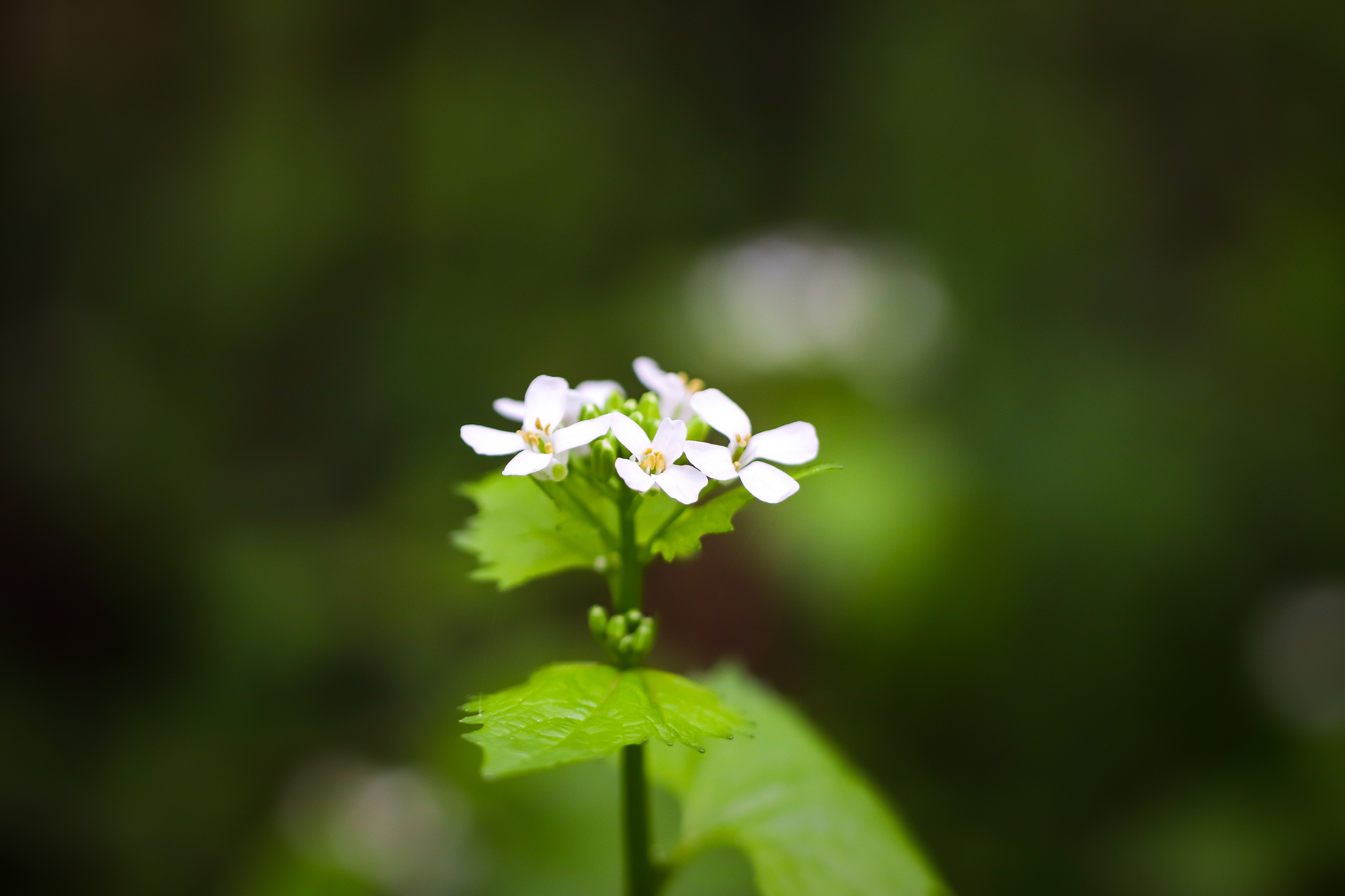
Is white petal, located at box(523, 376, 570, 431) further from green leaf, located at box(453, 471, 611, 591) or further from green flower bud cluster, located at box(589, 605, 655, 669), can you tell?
green flower bud cluster, located at box(589, 605, 655, 669)

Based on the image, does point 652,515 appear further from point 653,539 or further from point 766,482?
point 766,482

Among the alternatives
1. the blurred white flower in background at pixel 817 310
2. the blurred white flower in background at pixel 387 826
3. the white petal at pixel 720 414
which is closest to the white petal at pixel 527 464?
the white petal at pixel 720 414

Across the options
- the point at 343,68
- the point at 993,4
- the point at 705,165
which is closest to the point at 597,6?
the point at 705,165

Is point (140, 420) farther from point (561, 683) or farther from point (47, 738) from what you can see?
point (561, 683)

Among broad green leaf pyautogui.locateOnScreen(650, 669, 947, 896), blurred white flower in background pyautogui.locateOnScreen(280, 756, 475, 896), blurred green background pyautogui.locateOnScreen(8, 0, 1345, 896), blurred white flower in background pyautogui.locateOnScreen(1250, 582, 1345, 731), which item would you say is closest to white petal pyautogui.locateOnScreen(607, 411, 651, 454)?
broad green leaf pyautogui.locateOnScreen(650, 669, 947, 896)

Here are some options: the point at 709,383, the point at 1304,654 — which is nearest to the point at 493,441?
the point at 709,383

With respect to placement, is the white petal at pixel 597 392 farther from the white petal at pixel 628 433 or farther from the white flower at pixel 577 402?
the white petal at pixel 628 433
